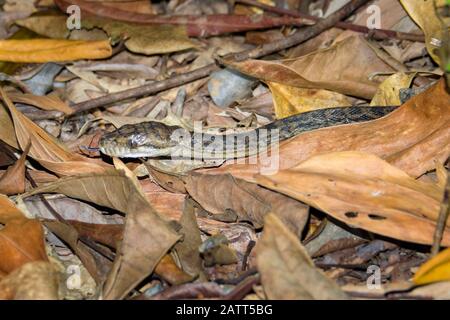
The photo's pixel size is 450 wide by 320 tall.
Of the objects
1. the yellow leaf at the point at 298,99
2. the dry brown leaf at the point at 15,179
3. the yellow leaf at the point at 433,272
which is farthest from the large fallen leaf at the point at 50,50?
the yellow leaf at the point at 433,272

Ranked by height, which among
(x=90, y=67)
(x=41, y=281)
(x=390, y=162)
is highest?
(x=90, y=67)

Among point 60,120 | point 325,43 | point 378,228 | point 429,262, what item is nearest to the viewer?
point 429,262

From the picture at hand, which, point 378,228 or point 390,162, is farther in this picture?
point 390,162

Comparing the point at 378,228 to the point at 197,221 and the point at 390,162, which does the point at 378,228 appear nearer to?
the point at 390,162

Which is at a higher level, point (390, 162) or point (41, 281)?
point (390, 162)

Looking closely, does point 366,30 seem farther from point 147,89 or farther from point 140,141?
point 140,141

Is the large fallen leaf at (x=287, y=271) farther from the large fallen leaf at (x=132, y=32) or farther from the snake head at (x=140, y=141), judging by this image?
the large fallen leaf at (x=132, y=32)

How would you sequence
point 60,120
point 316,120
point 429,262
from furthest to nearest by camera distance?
point 60,120, point 316,120, point 429,262

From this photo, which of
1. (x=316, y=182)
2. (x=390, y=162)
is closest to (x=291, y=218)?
(x=316, y=182)
